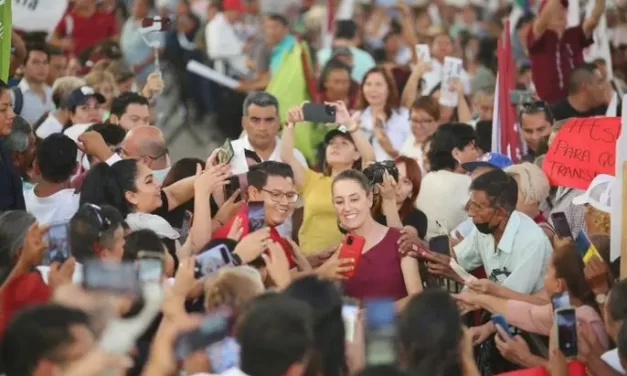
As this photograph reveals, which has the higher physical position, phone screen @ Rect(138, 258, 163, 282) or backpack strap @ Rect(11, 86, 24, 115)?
phone screen @ Rect(138, 258, 163, 282)

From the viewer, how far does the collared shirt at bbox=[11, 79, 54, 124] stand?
11.4 m

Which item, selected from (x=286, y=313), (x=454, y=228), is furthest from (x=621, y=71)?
(x=286, y=313)

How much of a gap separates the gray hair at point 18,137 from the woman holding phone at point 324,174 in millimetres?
1645

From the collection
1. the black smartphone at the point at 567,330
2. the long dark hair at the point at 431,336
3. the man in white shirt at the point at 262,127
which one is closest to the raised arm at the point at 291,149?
the man in white shirt at the point at 262,127

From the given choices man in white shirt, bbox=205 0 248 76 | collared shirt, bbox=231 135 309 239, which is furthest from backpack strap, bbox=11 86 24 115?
man in white shirt, bbox=205 0 248 76

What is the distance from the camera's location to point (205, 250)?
6.48m

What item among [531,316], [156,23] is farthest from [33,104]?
[531,316]

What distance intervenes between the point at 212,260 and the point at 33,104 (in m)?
5.66

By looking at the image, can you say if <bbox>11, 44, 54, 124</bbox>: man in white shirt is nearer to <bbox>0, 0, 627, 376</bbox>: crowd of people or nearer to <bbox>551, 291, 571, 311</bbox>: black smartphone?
<bbox>0, 0, 627, 376</bbox>: crowd of people

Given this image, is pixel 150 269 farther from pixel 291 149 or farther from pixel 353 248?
pixel 291 149

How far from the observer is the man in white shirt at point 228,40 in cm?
1645

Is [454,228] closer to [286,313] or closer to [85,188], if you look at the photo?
[85,188]

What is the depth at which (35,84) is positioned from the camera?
11719 millimetres

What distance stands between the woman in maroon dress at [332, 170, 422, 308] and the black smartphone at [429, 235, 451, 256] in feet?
0.99
